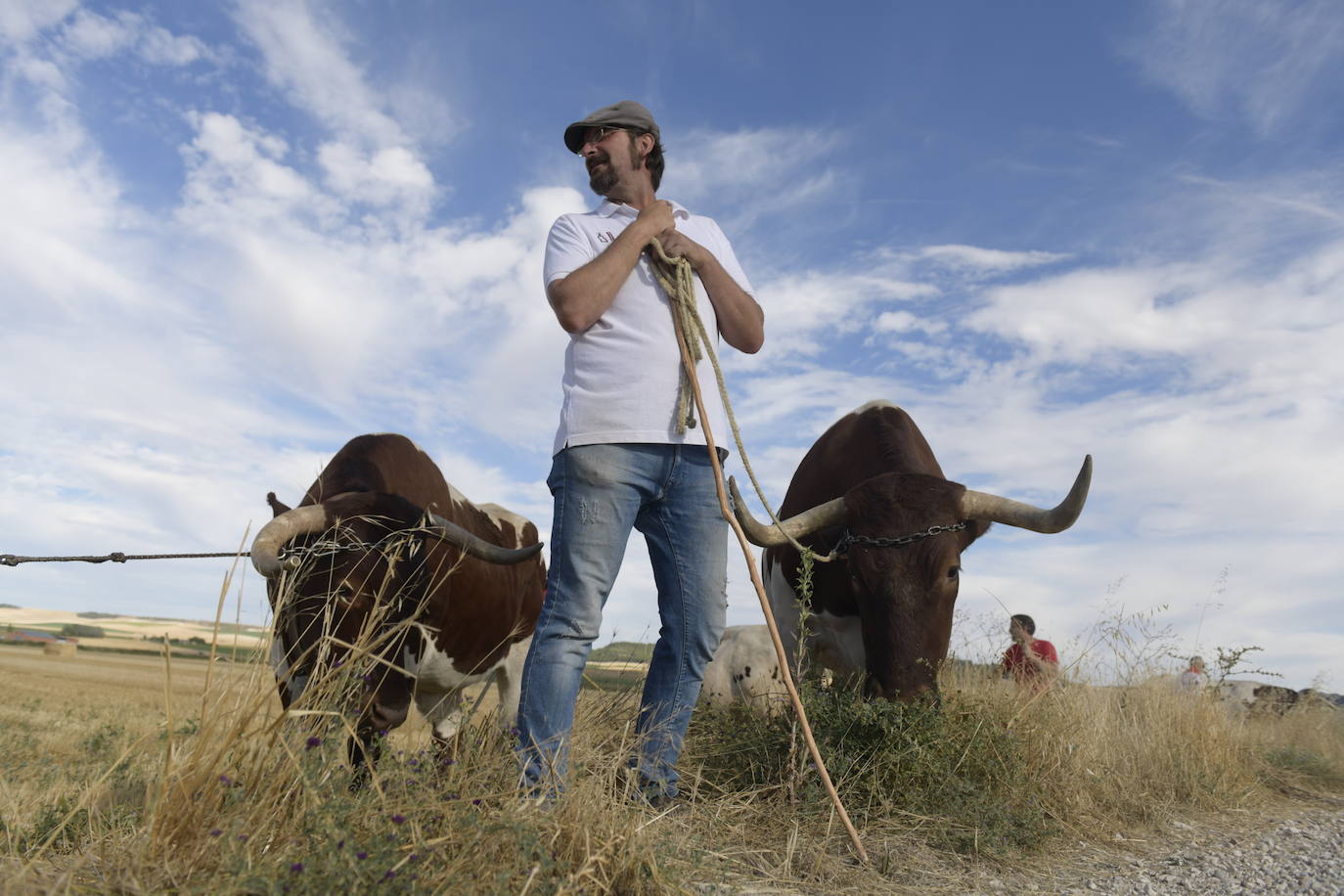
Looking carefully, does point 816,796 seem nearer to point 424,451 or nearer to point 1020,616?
point 424,451

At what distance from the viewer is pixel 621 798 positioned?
10.2 ft

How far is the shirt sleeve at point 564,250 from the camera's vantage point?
331 cm

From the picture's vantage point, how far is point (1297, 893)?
3.45 m

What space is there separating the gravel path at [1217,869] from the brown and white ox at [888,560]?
96cm

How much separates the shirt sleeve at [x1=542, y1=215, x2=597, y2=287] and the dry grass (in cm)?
151

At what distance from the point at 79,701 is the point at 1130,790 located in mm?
14253

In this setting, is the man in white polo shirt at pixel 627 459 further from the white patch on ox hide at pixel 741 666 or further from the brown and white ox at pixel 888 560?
the white patch on ox hide at pixel 741 666

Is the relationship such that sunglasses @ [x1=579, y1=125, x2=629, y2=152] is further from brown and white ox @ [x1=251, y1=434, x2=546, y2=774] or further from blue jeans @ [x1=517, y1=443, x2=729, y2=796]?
brown and white ox @ [x1=251, y1=434, x2=546, y2=774]

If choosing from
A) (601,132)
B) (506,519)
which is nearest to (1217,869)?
(601,132)

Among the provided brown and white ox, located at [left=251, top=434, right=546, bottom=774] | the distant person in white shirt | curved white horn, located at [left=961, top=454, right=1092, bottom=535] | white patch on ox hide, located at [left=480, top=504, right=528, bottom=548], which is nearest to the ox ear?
brown and white ox, located at [left=251, top=434, right=546, bottom=774]

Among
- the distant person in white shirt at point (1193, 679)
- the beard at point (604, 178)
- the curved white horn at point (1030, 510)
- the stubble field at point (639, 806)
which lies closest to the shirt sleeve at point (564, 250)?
the beard at point (604, 178)

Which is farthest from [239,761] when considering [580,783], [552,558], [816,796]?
[816,796]

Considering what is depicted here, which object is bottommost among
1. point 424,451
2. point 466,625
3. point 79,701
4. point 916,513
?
point 79,701

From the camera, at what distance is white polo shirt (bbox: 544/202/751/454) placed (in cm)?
321
